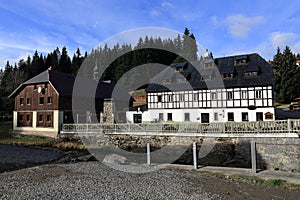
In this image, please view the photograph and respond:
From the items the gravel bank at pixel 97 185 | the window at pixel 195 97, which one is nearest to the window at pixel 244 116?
the window at pixel 195 97

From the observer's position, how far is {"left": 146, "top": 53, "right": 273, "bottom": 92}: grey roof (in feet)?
90.1

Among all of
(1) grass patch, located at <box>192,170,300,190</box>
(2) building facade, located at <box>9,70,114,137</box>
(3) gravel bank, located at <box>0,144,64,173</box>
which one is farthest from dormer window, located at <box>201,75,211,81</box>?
(1) grass patch, located at <box>192,170,300,190</box>

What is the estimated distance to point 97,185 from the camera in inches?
391

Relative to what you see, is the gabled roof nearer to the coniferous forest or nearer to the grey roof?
the grey roof

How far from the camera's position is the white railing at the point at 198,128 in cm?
1614

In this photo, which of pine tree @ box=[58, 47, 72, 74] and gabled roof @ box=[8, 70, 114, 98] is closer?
gabled roof @ box=[8, 70, 114, 98]

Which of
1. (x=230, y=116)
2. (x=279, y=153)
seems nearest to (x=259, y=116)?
(x=230, y=116)

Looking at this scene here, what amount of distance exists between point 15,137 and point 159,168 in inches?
926

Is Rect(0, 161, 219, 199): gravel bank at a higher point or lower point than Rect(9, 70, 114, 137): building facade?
lower

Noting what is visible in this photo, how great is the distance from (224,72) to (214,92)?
3.22 metres

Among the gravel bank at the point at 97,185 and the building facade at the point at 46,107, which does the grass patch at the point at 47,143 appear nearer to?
the building facade at the point at 46,107

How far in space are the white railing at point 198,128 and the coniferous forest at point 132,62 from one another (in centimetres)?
3201

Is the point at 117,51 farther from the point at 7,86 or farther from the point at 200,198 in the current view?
the point at 200,198

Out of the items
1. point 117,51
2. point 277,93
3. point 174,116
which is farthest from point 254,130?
point 117,51
